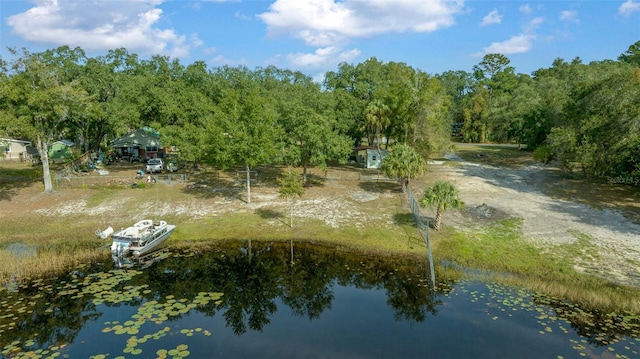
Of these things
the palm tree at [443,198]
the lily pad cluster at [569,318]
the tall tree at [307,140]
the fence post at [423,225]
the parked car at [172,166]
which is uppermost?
the tall tree at [307,140]

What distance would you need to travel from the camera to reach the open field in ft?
79.3

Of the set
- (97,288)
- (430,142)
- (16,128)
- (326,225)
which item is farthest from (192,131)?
(430,142)

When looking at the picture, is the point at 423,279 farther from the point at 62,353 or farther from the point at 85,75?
the point at 85,75

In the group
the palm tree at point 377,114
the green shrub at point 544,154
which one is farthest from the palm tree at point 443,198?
the green shrub at point 544,154

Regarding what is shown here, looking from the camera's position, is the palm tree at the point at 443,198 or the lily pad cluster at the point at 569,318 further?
the palm tree at the point at 443,198

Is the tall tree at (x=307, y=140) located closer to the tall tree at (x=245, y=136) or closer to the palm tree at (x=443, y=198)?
the tall tree at (x=245, y=136)

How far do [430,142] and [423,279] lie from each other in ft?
98.9

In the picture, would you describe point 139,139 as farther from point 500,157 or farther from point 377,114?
point 500,157

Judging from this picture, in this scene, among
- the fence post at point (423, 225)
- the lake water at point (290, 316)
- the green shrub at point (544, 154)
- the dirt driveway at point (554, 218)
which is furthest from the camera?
the green shrub at point (544, 154)

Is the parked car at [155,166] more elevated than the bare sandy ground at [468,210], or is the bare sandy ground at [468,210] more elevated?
the parked car at [155,166]

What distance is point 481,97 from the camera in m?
96.8

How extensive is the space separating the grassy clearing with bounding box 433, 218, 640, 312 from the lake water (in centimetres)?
127

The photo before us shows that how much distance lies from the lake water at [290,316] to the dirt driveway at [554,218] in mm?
6447

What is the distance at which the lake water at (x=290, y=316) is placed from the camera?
51.1 feet
